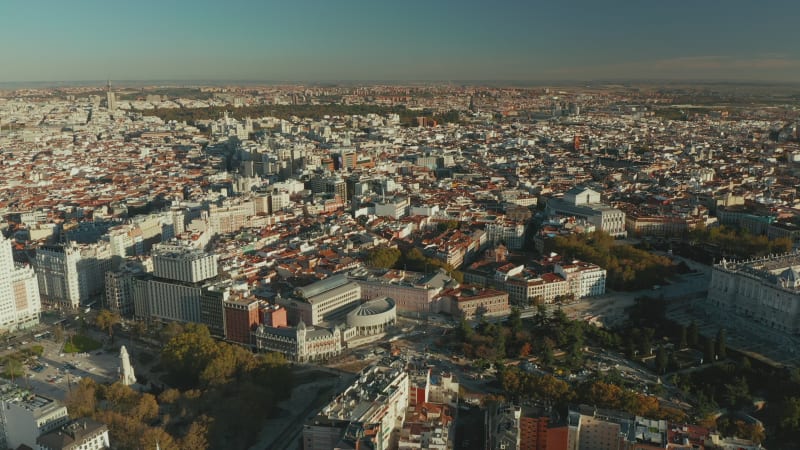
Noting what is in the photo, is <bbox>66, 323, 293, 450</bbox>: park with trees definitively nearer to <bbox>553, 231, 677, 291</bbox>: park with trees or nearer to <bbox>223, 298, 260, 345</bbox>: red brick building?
<bbox>223, 298, 260, 345</bbox>: red brick building

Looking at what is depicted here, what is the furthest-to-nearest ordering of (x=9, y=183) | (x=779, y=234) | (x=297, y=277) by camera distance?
(x=9, y=183) < (x=779, y=234) < (x=297, y=277)

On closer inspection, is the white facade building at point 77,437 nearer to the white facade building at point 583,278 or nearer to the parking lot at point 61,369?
the parking lot at point 61,369

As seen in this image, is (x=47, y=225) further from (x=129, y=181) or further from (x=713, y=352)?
(x=713, y=352)

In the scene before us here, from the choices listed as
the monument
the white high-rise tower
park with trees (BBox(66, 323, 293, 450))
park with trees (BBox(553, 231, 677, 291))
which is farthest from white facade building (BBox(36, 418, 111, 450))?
park with trees (BBox(553, 231, 677, 291))


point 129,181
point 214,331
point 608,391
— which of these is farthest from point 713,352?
point 129,181

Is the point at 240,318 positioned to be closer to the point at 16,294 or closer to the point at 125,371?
the point at 125,371

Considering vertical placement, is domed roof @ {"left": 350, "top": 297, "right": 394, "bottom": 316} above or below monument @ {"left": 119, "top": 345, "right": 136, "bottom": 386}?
above

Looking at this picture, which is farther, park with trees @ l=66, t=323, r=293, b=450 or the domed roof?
the domed roof

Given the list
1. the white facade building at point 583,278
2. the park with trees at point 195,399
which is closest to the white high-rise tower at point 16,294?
the park with trees at point 195,399

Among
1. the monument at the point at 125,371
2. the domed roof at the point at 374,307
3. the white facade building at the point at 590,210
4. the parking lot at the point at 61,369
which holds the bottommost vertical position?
the parking lot at the point at 61,369
